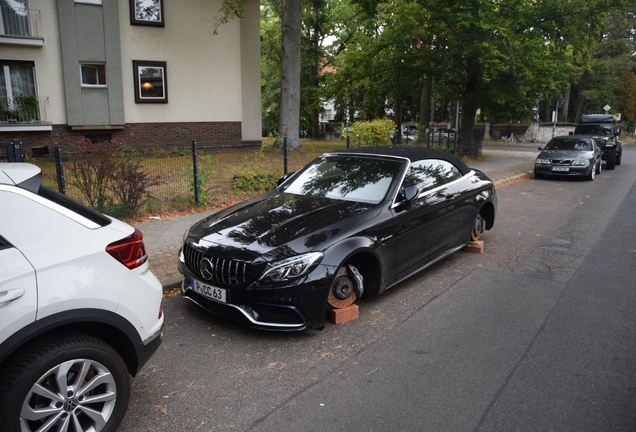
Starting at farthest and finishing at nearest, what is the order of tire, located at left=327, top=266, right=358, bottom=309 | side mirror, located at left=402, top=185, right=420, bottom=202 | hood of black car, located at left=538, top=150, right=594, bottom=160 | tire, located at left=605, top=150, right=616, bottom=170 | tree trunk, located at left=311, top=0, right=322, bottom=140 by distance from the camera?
tree trunk, located at left=311, top=0, right=322, bottom=140 → tire, located at left=605, top=150, right=616, bottom=170 → hood of black car, located at left=538, top=150, right=594, bottom=160 → side mirror, located at left=402, top=185, right=420, bottom=202 → tire, located at left=327, top=266, right=358, bottom=309

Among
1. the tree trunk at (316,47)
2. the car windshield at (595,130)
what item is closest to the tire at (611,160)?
the car windshield at (595,130)

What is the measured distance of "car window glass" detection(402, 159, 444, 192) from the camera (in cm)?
571

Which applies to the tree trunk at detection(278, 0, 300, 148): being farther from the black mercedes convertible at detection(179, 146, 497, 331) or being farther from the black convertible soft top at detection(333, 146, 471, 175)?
the black mercedes convertible at detection(179, 146, 497, 331)

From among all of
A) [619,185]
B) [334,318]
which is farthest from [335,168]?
[619,185]

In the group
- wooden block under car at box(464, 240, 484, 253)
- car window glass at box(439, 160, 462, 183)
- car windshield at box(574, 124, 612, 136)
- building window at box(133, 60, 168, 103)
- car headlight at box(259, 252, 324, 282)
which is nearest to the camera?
car headlight at box(259, 252, 324, 282)

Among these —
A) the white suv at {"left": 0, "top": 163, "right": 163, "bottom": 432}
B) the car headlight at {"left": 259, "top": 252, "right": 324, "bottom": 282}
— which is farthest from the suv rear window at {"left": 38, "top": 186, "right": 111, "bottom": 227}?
the car headlight at {"left": 259, "top": 252, "right": 324, "bottom": 282}

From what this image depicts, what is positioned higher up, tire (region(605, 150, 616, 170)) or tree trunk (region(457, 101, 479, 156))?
tree trunk (region(457, 101, 479, 156))

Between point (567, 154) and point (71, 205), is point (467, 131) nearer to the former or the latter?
point (567, 154)

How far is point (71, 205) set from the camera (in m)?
3.04

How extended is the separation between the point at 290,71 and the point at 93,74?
7.64 m

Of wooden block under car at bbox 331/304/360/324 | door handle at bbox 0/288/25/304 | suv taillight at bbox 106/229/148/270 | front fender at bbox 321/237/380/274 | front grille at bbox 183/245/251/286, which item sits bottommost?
wooden block under car at bbox 331/304/360/324

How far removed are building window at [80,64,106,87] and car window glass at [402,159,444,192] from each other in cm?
1598

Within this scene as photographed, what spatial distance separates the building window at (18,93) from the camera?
55.8 feet

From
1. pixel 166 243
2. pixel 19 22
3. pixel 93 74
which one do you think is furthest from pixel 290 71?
pixel 166 243
